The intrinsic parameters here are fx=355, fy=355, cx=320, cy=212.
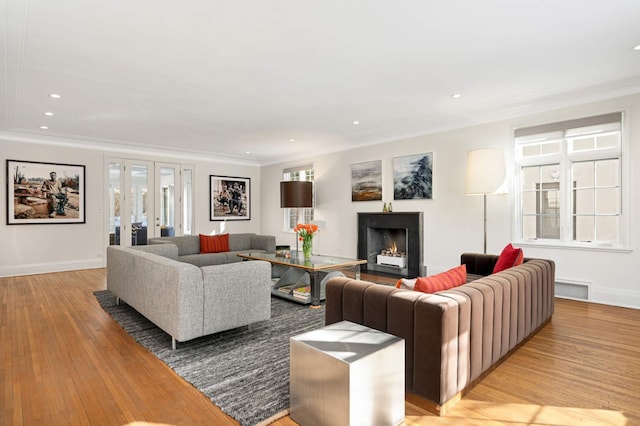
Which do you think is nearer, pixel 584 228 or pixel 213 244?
pixel 584 228

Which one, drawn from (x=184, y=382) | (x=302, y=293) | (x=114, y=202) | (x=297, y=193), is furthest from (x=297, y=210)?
(x=184, y=382)

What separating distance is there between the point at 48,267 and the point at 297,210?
500 centimetres

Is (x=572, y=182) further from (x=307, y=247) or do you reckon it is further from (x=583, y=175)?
(x=307, y=247)

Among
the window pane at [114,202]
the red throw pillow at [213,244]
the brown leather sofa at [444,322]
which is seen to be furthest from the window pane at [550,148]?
the window pane at [114,202]

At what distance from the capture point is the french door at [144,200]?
7305mm

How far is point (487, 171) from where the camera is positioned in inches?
177

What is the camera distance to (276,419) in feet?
6.44

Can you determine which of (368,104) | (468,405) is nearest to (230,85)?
(368,104)

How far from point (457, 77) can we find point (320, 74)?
4.85 feet

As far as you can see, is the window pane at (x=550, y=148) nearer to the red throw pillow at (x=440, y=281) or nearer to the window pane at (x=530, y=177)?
the window pane at (x=530, y=177)

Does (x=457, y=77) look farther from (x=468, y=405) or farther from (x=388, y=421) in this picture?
(x=388, y=421)

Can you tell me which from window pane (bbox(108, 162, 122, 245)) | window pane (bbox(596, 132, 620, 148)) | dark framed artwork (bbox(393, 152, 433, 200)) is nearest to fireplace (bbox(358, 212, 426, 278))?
dark framed artwork (bbox(393, 152, 433, 200))

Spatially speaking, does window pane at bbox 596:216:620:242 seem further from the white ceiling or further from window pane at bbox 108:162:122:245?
window pane at bbox 108:162:122:245

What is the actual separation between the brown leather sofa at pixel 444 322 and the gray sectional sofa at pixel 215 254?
3836 millimetres
